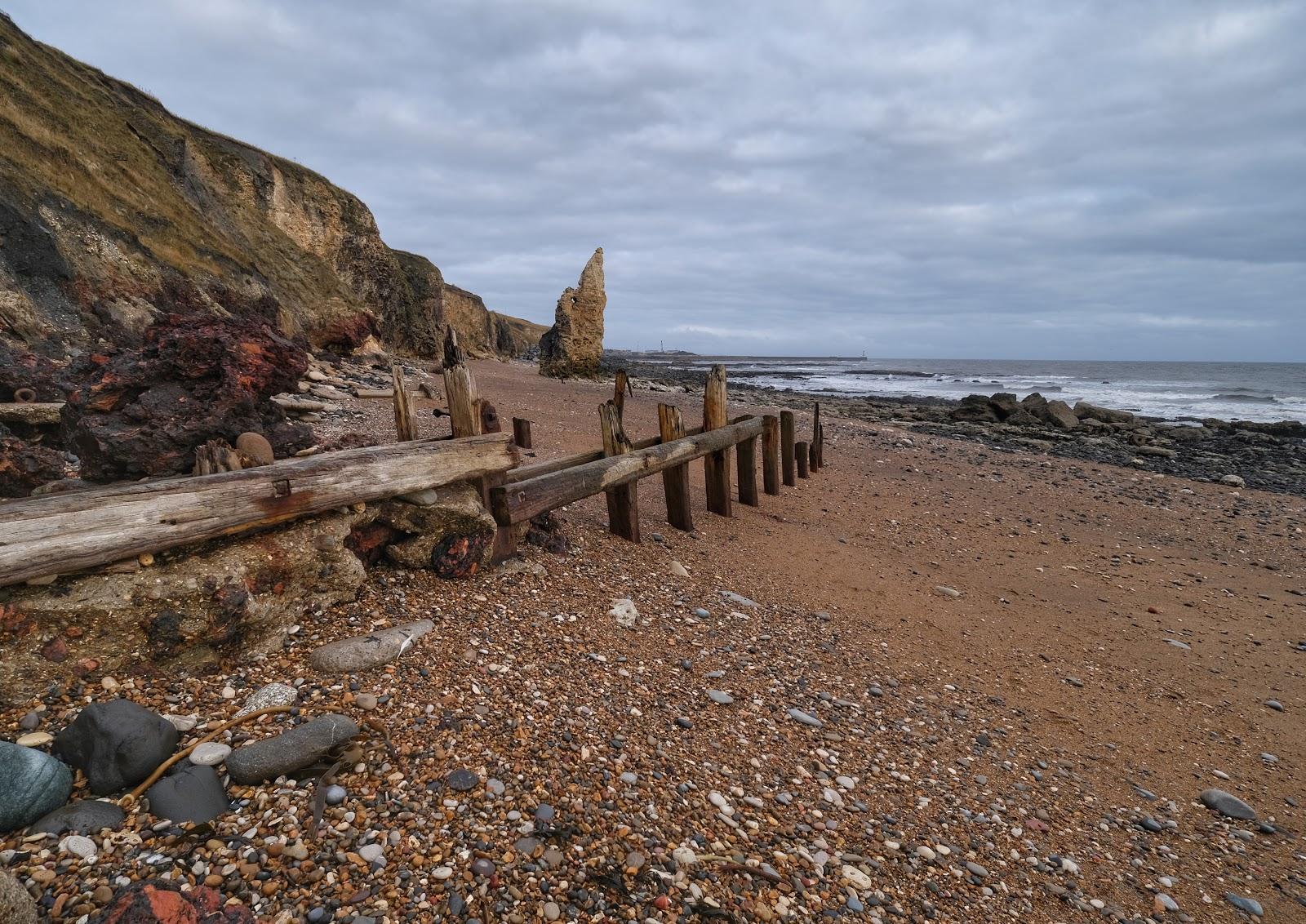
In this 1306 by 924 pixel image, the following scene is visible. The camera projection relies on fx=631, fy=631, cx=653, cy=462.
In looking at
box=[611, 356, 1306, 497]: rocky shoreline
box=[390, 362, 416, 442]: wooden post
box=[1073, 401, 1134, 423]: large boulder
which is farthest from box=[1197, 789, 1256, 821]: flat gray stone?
box=[1073, 401, 1134, 423]: large boulder

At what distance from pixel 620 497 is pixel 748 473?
10.1 feet

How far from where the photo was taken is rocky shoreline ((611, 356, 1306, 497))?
608 inches

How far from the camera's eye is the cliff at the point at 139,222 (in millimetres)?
11630

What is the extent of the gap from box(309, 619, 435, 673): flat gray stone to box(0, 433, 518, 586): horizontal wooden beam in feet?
2.56

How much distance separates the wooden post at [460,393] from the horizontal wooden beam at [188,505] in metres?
0.40

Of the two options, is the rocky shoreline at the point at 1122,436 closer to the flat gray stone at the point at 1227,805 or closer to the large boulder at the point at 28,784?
the flat gray stone at the point at 1227,805

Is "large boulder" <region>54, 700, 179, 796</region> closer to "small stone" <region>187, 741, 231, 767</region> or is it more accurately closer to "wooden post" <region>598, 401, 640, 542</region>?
"small stone" <region>187, 741, 231, 767</region>

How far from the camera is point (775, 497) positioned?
9969 mm

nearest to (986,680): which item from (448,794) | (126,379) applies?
(448,794)

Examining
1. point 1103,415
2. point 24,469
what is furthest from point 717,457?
point 1103,415

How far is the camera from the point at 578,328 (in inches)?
1367

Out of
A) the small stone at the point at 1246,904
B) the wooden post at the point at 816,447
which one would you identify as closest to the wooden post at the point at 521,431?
the small stone at the point at 1246,904

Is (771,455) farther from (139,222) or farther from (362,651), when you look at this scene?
(139,222)

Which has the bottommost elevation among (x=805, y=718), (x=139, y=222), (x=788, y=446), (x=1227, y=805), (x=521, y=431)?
(x=1227, y=805)
